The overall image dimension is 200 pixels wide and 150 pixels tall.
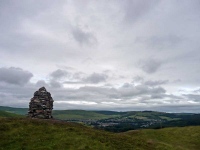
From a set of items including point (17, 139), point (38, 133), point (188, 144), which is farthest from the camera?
point (188, 144)

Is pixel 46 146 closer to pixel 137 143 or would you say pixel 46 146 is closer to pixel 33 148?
pixel 33 148

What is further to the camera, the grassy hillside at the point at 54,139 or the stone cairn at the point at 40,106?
the stone cairn at the point at 40,106

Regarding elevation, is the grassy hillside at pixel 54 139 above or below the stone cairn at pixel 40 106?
below

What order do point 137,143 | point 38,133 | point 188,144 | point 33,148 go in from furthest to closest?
point 188,144, point 137,143, point 38,133, point 33,148

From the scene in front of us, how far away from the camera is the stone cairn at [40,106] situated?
228 ft

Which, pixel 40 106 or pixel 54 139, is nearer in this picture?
pixel 54 139

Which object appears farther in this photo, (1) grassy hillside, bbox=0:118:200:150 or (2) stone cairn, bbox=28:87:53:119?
(2) stone cairn, bbox=28:87:53:119

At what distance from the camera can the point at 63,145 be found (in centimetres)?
4416

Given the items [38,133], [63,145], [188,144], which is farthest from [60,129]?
[188,144]

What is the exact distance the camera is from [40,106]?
229 ft

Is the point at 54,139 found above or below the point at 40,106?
below

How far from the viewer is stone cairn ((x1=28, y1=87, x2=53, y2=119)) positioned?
6938 cm

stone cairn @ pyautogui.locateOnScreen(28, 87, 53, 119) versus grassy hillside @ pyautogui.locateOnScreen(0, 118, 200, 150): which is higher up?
stone cairn @ pyautogui.locateOnScreen(28, 87, 53, 119)

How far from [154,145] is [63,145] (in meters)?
22.9
